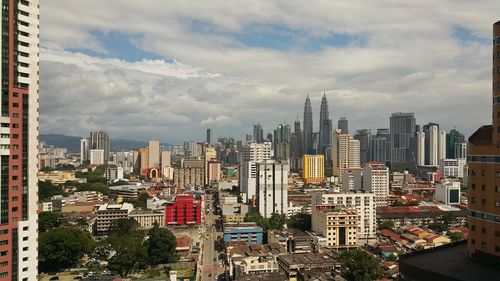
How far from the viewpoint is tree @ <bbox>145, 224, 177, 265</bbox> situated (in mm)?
25156

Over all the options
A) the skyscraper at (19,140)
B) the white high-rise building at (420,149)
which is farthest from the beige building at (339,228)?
the white high-rise building at (420,149)

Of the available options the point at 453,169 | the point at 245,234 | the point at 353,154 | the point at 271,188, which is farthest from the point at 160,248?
the point at 453,169

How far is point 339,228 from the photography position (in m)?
30.0

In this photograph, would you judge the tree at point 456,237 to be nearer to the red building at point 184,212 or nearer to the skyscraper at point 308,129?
the red building at point 184,212

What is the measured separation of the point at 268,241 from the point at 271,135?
95.6 meters

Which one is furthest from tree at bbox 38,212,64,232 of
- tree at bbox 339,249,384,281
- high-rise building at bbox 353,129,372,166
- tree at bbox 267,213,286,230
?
high-rise building at bbox 353,129,372,166

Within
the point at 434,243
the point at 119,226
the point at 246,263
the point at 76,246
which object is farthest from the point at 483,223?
the point at 119,226

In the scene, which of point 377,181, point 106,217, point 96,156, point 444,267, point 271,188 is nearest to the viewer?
point 444,267

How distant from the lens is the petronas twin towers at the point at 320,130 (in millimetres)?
127438

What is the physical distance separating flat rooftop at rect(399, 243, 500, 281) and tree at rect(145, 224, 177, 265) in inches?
670

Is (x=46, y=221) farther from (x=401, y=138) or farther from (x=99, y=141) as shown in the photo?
(x=401, y=138)

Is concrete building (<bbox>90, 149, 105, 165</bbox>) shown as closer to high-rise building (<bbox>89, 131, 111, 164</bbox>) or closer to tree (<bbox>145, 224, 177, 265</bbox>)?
high-rise building (<bbox>89, 131, 111, 164</bbox>)

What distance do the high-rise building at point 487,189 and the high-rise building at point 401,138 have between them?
88.0m

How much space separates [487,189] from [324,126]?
120186 mm
